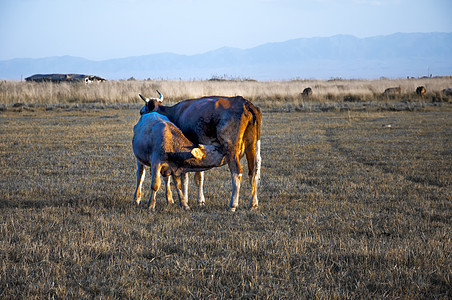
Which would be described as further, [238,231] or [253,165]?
[253,165]

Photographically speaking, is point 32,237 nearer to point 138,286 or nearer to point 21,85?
point 138,286

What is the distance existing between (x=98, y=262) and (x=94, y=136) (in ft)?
42.6

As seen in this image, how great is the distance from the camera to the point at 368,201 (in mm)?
8148

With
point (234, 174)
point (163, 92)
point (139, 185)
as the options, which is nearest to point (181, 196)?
point (139, 185)

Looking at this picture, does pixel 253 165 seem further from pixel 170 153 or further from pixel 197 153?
pixel 170 153

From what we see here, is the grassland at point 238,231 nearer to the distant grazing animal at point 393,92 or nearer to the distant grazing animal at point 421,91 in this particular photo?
the distant grazing animal at point 421,91

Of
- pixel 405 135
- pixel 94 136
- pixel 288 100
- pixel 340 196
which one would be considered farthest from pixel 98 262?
pixel 288 100

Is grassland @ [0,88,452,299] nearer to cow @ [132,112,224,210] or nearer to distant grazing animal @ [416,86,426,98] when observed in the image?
cow @ [132,112,224,210]

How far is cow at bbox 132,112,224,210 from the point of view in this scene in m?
7.11

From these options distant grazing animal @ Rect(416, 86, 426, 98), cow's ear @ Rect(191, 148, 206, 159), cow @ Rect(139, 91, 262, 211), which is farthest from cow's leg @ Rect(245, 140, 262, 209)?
distant grazing animal @ Rect(416, 86, 426, 98)

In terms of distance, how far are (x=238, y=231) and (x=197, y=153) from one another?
1345 millimetres

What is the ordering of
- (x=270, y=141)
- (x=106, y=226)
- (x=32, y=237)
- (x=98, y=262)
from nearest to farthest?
1. (x=98, y=262)
2. (x=32, y=237)
3. (x=106, y=226)
4. (x=270, y=141)

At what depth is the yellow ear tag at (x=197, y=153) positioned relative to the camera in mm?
6777

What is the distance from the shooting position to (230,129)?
7.41m
